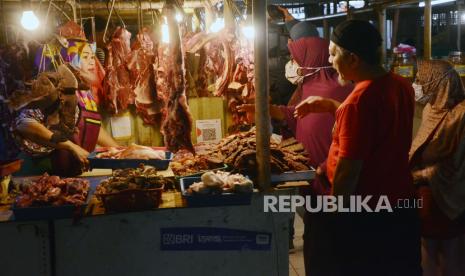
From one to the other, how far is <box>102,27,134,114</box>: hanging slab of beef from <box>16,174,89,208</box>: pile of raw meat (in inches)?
90.8

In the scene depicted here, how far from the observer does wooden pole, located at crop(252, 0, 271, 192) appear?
10.3 feet

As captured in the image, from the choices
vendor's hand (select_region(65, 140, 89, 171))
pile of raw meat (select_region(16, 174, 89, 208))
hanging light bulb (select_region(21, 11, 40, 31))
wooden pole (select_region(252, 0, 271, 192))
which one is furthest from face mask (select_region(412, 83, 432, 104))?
hanging light bulb (select_region(21, 11, 40, 31))

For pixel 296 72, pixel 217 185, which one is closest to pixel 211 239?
pixel 217 185

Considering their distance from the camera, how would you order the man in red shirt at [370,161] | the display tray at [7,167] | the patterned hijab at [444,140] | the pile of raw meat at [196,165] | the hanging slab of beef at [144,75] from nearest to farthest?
the man in red shirt at [370,161], the display tray at [7,167], the pile of raw meat at [196,165], the patterned hijab at [444,140], the hanging slab of beef at [144,75]

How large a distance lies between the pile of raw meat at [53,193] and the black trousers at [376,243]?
1.83 metres

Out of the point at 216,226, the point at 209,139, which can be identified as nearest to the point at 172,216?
the point at 216,226

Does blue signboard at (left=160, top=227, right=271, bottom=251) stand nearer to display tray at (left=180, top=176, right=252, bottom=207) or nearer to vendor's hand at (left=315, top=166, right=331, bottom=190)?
display tray at (left=180, top=176, right=252, bottom=207)

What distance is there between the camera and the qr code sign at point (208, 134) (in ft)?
20.4

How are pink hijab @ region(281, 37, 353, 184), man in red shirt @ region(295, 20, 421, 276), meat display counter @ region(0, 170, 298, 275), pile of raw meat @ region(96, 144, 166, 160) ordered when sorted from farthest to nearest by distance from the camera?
pink hijab @ region(281, 37, 353, 184) → pile of raw meat @ region(96, 144, 166, 160) → meat display counter @ region(0, 170, 298, 275) → man in red shirt @ region(295, 20, 421, 276)

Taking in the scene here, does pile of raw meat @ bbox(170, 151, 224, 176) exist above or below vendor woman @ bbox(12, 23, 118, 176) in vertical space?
below

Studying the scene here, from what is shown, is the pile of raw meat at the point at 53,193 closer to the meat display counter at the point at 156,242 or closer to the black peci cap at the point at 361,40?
the meat display counter at the point at 156,242

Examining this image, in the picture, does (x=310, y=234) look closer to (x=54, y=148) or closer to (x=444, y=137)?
(x=444, y=137)

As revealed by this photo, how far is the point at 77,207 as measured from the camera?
10.3 feet

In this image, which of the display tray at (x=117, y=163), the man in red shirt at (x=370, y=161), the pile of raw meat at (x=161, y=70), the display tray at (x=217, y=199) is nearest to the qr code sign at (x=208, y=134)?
the pile of raw meat at (x=161, y=70)
